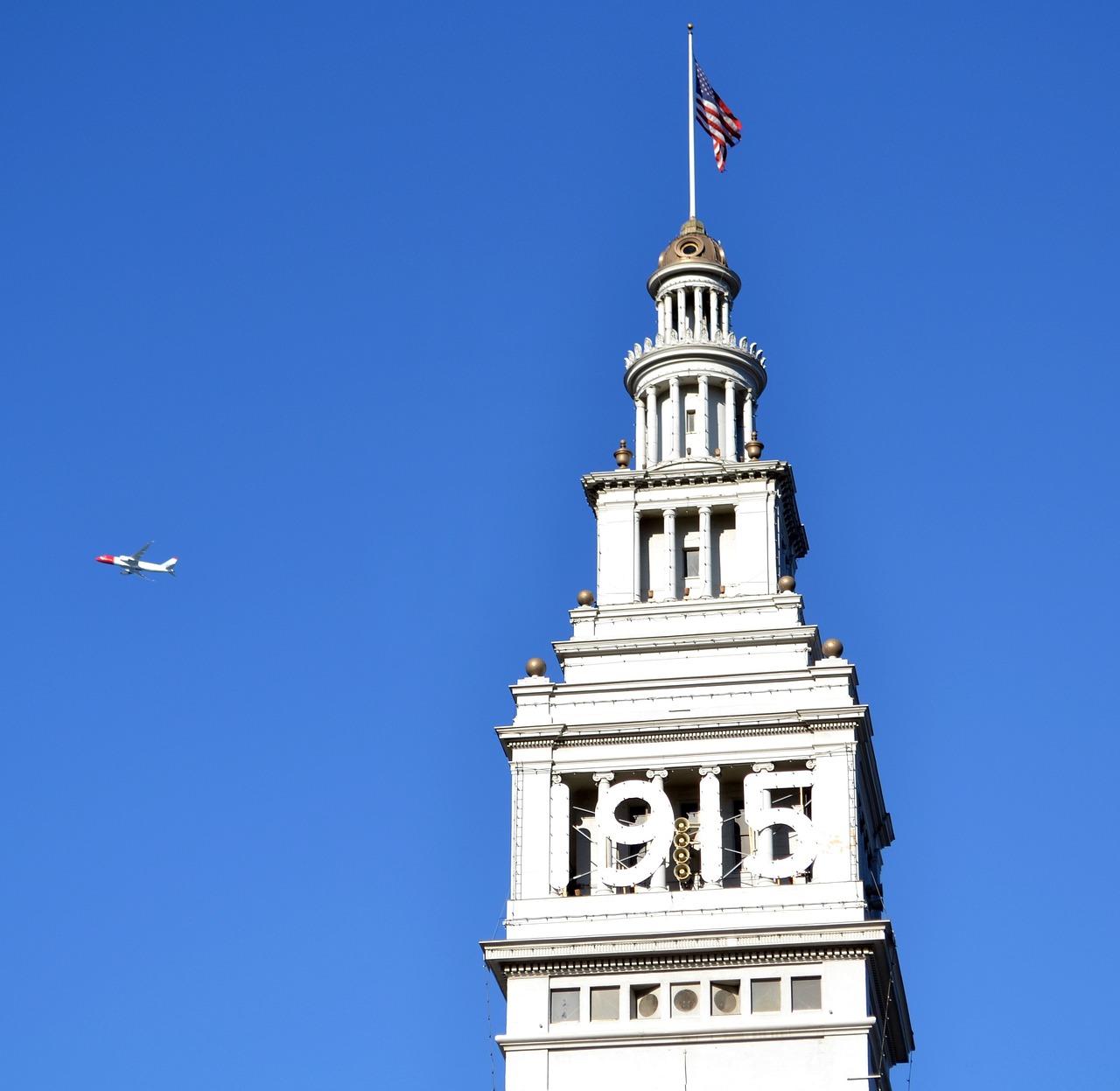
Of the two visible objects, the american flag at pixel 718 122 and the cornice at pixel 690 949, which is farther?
the american flag at pixel 718 122

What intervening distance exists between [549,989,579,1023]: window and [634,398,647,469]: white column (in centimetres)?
2171

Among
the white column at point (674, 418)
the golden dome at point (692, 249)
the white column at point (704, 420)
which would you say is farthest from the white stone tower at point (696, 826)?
the golden dome at point (692, 249)

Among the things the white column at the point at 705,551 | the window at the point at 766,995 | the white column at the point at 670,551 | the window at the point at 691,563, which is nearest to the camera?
the window at the point at 766,995

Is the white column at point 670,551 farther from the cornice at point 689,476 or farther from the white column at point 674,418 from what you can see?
the white column at point 674,418

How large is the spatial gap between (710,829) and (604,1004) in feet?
22.9

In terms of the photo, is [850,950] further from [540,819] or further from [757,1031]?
[540,819]

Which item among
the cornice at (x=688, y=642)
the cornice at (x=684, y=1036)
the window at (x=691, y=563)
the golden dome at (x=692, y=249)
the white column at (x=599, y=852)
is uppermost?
the golden dome at (x=692, y=249)

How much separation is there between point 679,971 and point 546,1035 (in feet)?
15.9

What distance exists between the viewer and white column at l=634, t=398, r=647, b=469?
113 metres

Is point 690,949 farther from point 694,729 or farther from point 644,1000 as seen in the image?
point 694,729

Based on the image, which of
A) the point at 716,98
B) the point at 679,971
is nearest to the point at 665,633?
the point at 679,971

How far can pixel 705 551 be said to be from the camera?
359 feet

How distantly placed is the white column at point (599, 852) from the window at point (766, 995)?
6.16m

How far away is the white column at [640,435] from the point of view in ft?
370
